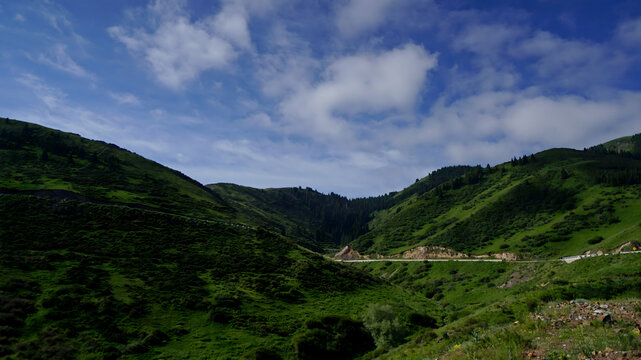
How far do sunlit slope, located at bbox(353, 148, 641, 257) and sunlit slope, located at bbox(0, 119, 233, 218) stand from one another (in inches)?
3804

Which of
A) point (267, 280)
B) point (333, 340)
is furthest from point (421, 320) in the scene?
point (267, 280)

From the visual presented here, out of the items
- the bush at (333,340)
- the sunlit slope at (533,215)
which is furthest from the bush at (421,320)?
the sunlit slope at (533,215)

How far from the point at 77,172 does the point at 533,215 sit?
173938 mm

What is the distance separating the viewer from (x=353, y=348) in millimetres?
36875

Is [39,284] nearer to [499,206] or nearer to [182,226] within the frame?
[182,226]

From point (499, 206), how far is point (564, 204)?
75.3 ft

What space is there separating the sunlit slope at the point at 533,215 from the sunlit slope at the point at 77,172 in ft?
317

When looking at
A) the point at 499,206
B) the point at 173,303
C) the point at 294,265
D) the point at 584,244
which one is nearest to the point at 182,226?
the point at 294,265

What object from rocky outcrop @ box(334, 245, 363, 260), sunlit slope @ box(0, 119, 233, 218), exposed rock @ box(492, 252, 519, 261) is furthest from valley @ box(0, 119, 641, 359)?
rocky outcrop @ box(334, 245, 363, 260)

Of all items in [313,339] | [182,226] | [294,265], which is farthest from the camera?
[182,226]

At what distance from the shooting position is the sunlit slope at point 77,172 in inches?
3130

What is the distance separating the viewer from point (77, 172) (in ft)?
320

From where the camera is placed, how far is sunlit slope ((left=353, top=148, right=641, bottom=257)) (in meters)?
88.7

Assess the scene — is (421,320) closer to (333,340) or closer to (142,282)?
(333,340)
